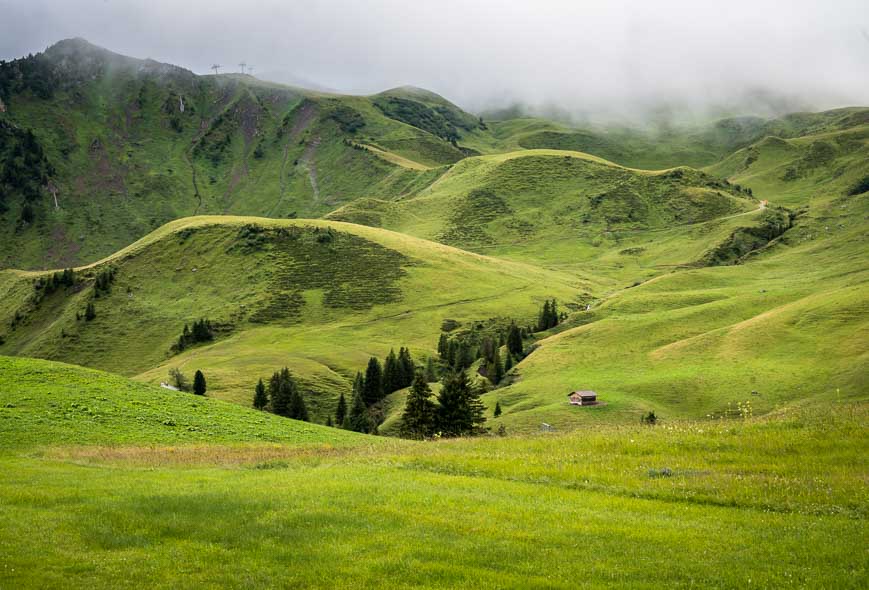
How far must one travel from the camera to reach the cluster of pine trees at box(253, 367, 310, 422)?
9938 cm

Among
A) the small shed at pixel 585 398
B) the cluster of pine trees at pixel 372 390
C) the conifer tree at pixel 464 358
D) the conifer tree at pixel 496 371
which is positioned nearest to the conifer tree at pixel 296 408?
the cluster of pine trees at pixel 372 390

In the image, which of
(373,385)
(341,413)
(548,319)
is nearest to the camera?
(341,413)

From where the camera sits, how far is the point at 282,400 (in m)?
102

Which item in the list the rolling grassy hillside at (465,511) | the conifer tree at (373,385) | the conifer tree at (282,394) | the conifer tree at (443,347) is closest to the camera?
the rolling grassy hillside at (465,511)

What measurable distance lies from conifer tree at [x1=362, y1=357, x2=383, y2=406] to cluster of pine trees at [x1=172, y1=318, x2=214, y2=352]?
184ft

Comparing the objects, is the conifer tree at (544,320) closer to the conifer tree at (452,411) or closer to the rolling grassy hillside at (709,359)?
the rolling grassy hillside at (709,359)

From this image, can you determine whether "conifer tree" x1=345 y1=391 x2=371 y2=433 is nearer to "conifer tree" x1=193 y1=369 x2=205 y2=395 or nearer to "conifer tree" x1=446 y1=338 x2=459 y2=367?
"conifer tree" x1=193 y1=369 x2=205 y2=395

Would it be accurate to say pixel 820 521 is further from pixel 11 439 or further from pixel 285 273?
pixel 285 273

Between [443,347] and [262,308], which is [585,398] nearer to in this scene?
[443,347]

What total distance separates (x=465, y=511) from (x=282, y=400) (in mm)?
86918

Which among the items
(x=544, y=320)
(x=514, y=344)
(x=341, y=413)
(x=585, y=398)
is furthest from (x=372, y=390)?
(x=544, y=320)

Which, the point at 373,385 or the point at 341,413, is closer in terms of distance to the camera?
the point at 341,413

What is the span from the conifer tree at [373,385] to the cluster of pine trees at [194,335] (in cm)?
5598

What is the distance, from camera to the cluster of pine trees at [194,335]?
156 m
